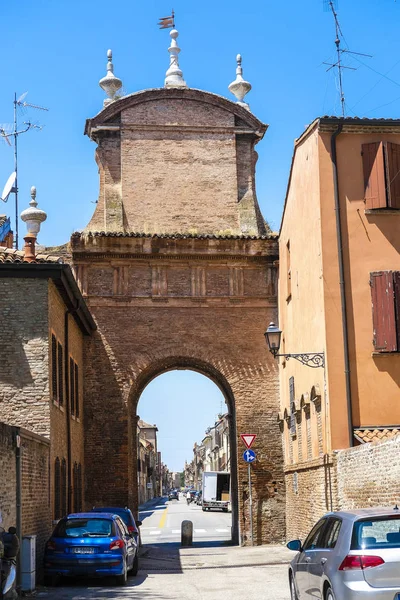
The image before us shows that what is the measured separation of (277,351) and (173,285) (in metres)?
8.96

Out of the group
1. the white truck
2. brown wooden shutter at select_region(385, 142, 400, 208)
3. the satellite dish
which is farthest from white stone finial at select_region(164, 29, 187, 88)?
the white truck

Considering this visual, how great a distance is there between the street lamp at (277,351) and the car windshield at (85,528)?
17.0ft

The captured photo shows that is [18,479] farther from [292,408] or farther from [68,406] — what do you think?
[292,408]

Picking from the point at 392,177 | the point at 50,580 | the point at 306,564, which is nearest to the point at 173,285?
the point at 392,177

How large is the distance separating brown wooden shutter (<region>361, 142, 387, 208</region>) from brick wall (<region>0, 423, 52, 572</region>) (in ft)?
30.0

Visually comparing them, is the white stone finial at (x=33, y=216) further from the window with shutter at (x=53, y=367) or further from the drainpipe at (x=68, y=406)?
the window with shutter at (x=53, y=367)

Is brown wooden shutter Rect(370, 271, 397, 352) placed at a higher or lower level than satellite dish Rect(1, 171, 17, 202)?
lower

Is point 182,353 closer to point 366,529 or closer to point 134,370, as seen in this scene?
point 134,370

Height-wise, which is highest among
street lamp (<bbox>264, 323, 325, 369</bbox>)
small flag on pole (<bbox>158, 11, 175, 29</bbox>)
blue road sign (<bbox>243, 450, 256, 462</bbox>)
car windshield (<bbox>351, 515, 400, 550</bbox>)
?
small flag on pole (<bbox>158, 11, 175, 29</bbox>)

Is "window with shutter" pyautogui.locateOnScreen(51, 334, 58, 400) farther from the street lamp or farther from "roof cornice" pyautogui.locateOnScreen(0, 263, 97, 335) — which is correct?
the street lamp

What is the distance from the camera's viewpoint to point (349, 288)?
20.3m

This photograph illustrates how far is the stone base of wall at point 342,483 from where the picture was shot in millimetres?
15289

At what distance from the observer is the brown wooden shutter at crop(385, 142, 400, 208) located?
2050 centimetres

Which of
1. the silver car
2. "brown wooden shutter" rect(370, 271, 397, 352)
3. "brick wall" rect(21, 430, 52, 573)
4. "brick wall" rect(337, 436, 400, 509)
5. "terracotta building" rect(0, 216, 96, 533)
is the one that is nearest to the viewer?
the silver car
